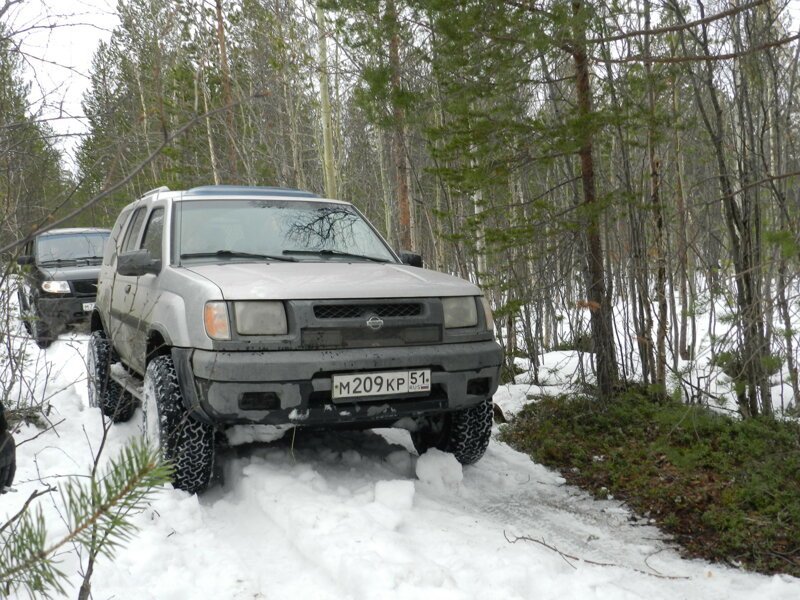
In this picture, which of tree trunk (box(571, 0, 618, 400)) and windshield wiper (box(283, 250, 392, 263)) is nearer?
windshield wiper (box(283, 250, 392, 263))

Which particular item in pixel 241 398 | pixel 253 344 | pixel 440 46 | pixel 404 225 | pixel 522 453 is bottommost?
pixel 522 453

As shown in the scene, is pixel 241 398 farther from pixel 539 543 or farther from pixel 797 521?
pixel 797 521

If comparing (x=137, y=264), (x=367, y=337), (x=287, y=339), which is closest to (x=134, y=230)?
(x=137, y=264)

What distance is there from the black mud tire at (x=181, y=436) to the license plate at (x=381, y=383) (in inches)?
31.8

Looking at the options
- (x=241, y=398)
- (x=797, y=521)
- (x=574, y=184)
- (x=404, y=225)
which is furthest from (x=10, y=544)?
(x=404, y=225)

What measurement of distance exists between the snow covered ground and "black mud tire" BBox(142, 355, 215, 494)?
12cm

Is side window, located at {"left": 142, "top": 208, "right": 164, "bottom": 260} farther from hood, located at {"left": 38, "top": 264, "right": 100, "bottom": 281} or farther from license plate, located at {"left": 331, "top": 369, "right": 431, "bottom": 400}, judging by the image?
hood, located at {"left": 38, "top": 264, "right": 100, "bottom": 281}

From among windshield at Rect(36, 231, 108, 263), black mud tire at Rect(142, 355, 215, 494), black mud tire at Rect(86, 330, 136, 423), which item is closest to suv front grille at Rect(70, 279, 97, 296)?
windshield at Rect(36, 231, 108, 263)

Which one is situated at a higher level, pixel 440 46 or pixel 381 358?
pixel 440 46

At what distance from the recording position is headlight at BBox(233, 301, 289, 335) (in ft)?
11.8

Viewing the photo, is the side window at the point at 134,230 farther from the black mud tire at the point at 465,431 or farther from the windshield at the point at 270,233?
the black mud tire at the point at 465,431

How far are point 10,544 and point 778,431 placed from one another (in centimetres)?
525

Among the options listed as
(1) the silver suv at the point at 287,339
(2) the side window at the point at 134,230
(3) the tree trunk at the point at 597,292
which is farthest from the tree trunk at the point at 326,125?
(1) the silver suv at the point at 287,339

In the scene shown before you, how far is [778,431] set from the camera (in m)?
5.07
